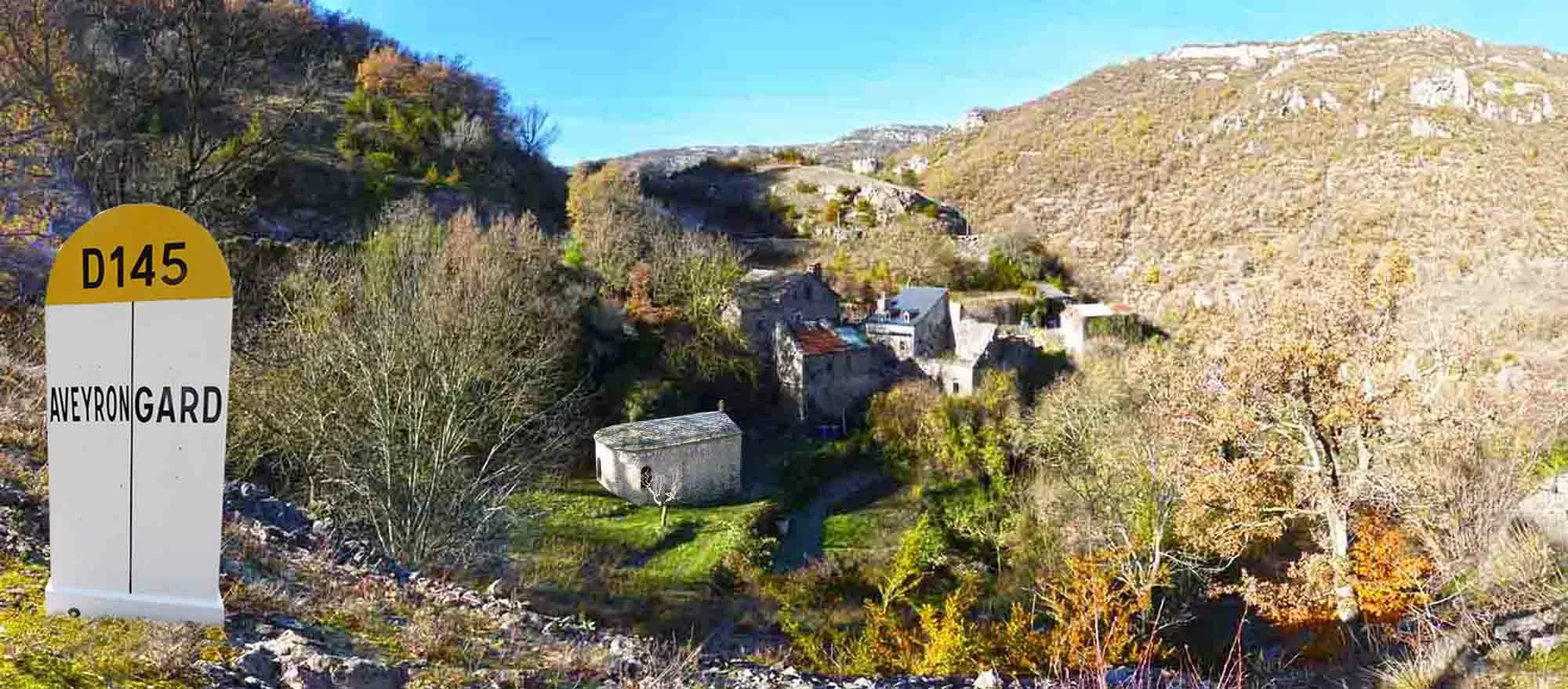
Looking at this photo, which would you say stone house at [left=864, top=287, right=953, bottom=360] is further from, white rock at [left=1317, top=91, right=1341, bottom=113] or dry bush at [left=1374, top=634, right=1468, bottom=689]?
white rock at [left=1317, top=91, right=1341, bottom=113]

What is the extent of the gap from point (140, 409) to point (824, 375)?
2240cm

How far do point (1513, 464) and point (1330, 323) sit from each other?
3315 millimetres

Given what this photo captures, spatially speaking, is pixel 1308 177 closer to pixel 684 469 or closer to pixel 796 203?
pixel 796 203

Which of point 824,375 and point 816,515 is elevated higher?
point 824,375

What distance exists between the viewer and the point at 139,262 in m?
2.65

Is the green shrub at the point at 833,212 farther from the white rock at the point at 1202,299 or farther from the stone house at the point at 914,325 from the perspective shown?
the white rock at the point at 1202,299

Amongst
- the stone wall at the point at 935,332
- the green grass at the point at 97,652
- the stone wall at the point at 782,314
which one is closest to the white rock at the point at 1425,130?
the stone wall at the point at 935,332

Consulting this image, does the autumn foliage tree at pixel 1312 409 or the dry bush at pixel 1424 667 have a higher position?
the autumn foliage tree at pixel 1312 409

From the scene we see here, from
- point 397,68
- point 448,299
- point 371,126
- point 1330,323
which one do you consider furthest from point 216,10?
point 397,68

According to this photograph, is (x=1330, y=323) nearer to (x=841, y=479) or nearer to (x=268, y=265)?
(x=841, y=479)

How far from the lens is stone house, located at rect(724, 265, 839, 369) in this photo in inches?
1002

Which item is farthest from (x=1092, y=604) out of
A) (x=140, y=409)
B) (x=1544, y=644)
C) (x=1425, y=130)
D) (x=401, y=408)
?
(x=1425, y=130)

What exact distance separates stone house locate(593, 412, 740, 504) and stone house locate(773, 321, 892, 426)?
4.29m

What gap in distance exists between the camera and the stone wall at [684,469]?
1897cm
